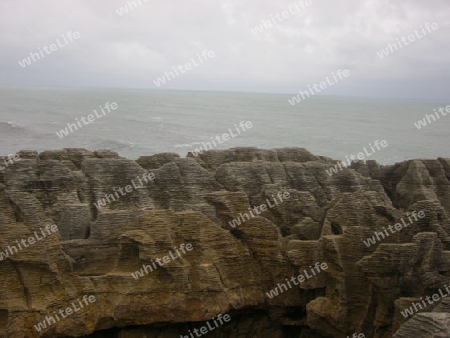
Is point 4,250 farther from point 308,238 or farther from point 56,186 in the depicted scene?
point 308,238

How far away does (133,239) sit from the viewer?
12.8 meters

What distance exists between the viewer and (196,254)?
13375 mm

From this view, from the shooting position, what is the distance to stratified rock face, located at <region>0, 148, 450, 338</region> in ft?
A: 40.0

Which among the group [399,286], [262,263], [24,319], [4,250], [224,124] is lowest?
[399,286]

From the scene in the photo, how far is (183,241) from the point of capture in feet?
43.7

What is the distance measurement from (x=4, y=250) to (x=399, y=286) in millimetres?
10688

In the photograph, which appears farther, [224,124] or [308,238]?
[224,124]

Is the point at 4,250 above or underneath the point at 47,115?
underneath

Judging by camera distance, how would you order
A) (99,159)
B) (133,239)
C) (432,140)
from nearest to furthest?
1. (133,239)
2. (99,159)
3. (432,140)

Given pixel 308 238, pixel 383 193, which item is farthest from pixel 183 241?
pixel 383 193

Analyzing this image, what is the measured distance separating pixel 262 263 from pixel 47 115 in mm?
89475

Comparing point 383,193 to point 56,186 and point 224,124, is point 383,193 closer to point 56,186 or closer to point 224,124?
point 56,186

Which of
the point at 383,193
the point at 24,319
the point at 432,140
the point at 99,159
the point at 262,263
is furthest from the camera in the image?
the point at 432,140

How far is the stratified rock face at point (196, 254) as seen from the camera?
40.0ft
